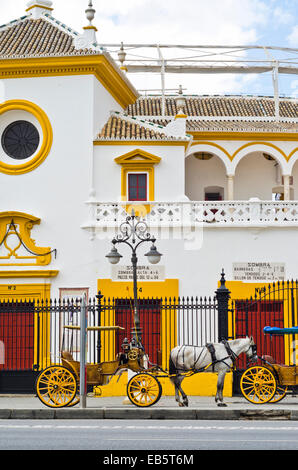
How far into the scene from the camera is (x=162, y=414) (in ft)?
48.5

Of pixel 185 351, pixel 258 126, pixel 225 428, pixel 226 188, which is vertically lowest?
pixel 225 428

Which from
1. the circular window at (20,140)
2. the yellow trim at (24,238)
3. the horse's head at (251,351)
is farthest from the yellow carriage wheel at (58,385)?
the circular window at (20,140)

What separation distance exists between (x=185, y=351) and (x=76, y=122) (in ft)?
35.1

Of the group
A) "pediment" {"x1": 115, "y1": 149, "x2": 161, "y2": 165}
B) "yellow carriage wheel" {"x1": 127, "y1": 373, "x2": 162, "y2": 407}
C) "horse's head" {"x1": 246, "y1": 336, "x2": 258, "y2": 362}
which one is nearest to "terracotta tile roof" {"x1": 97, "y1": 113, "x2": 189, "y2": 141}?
"pediment" {"x1": 115, "y1": 149, "x2": 161, "y2": 165}

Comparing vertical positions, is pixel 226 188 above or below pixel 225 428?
above

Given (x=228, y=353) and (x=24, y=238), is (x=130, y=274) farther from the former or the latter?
(x=228, y=353)

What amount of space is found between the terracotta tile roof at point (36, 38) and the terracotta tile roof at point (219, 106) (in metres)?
5.69

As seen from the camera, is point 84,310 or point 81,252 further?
point 81,252

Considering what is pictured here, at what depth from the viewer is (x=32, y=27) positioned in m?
26.4

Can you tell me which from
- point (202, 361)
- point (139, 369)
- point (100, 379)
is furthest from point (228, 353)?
point (100, 379)

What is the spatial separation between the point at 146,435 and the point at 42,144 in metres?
14.4

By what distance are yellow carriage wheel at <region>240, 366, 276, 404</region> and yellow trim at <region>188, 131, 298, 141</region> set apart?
14094 mm
